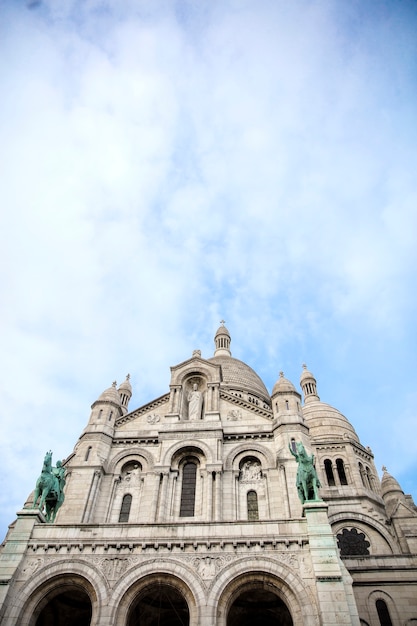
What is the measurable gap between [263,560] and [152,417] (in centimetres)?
1271

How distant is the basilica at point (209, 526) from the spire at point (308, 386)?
6.11 metres

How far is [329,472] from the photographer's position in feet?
109

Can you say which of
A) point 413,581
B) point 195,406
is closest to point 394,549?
point 413,581

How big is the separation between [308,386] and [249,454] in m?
20.4

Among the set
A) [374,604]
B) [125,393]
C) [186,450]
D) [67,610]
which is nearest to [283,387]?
[186,450]

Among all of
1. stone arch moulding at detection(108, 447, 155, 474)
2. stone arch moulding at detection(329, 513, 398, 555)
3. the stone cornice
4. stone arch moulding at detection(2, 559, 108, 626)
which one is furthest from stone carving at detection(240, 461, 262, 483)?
stone arch moulding at detection(2, 559, 108, 626)

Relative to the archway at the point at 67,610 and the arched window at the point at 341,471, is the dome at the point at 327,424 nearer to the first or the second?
the arched window at the point at 341,471

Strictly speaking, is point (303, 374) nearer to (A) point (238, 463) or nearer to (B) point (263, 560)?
(A) point (238, 463)

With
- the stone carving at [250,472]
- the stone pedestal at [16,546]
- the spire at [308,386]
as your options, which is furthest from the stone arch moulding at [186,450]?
the spire at [308,386]

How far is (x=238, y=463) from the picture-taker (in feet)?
81.1

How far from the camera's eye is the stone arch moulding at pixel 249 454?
24.3 meters

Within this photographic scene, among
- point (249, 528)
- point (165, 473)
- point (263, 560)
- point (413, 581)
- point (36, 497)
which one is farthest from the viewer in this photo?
point (165, 473)

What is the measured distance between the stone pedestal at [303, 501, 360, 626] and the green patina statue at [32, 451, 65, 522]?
35.6 ft

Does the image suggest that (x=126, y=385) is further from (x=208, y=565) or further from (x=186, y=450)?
(x=208, y=565)
